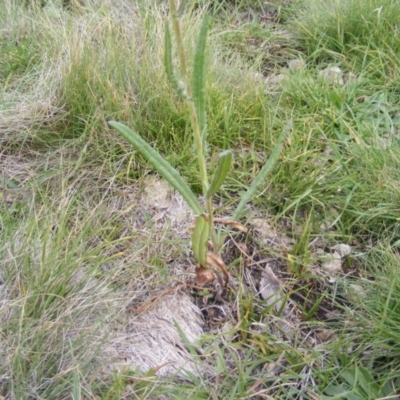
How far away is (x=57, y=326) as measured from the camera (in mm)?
1248

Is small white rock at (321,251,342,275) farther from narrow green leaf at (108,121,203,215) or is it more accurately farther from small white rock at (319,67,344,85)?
small white rock at (319,67,344,85)

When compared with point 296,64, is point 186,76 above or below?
above

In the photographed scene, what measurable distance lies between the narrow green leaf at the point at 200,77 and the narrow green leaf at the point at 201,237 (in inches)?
8.1

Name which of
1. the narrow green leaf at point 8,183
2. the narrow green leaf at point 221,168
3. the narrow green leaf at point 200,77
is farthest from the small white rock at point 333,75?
the narrow green leaf at point 8,183

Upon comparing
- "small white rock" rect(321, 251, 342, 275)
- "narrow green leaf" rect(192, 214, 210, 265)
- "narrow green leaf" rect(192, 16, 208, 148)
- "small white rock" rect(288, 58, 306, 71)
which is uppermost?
"narrow green leaf" rect(192, 16, 208, 148)

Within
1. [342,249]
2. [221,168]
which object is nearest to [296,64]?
[342,249]

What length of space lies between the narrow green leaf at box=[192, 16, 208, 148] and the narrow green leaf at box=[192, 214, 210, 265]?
21 centimetres

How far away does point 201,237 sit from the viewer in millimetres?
1340

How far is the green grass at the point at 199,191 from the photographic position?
1288mm

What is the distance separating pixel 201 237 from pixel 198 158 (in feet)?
0.64

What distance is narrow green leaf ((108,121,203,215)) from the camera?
1301 millimetres

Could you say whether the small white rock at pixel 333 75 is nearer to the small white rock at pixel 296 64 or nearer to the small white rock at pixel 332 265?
the small white rock at pixel 296 64

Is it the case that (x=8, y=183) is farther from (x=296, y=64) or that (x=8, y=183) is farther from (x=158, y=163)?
(x=296, y=64)

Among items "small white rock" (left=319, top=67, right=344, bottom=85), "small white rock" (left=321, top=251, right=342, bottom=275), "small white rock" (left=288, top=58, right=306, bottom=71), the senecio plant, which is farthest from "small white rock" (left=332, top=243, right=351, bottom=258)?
"small white rock" (left=288, top=58, right=306, bottom=71)
